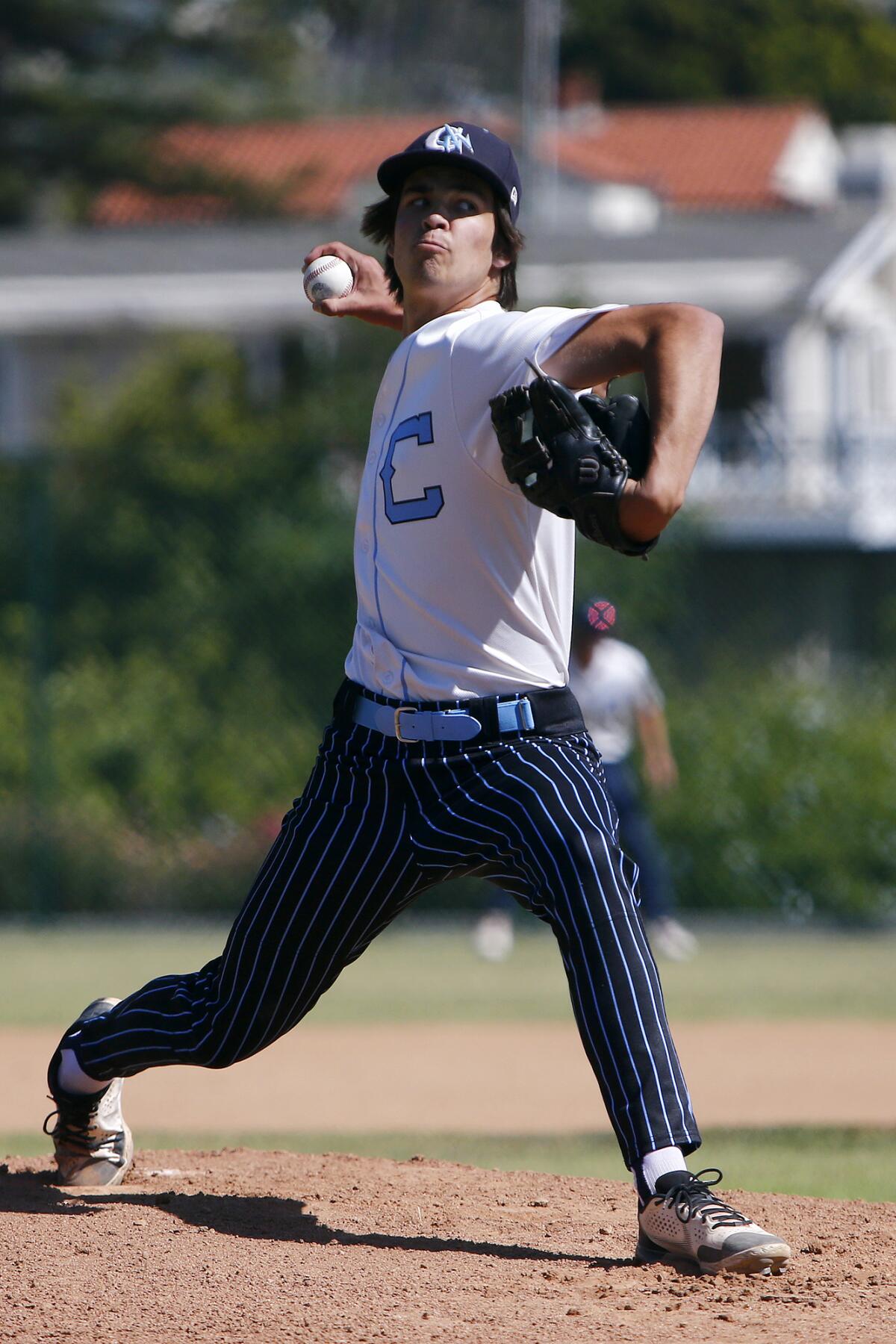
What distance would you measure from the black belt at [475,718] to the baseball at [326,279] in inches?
41.8

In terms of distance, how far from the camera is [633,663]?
1085 centimetres

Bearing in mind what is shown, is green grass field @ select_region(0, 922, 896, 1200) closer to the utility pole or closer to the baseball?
the baseball

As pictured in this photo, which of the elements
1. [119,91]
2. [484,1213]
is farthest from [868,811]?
[119,91]

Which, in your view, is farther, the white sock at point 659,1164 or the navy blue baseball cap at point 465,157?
the navy blue baseball cap at point 465,157

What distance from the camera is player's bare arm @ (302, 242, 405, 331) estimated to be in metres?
4.52

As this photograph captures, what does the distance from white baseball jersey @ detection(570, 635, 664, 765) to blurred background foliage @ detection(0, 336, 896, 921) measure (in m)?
1.66

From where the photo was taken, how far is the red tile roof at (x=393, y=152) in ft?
96.5

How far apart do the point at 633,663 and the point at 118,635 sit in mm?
4016

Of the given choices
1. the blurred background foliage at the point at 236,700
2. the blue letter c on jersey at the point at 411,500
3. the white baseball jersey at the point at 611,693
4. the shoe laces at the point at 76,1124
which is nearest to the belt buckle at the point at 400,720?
the blue letter c on jersey at the point at 411,500

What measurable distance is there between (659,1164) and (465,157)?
2.03 m

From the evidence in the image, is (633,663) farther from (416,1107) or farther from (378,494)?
(378,494)

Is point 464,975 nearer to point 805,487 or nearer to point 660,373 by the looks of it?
point 660,373

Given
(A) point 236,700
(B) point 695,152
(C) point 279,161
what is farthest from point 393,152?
(A) point 236,700

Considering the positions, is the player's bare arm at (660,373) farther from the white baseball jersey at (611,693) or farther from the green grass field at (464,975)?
the white baseball jersey at (611,693)
